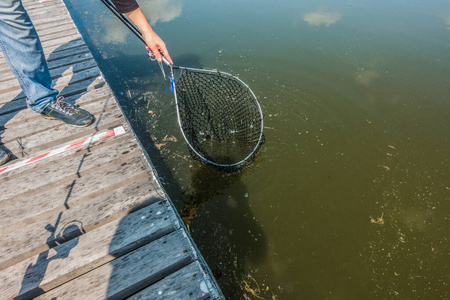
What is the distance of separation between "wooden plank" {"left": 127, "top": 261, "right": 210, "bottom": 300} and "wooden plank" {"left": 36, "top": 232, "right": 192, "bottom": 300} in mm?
61

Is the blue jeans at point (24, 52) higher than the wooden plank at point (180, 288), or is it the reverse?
the blue jeans at point (24, 52)

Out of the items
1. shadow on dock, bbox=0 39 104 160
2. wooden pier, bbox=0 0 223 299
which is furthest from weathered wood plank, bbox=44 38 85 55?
wooden pier, bbox=0 0 223 299

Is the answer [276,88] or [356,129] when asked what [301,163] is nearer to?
[356,129]

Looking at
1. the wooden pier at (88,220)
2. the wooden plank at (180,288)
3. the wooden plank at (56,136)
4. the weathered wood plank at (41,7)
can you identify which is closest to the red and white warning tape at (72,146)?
the wooden pier at (88,220)

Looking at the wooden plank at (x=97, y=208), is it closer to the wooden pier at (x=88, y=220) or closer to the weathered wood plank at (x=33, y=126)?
the wooden pier at (x=88, y=220)

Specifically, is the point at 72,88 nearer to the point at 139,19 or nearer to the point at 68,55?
the point at 68,55

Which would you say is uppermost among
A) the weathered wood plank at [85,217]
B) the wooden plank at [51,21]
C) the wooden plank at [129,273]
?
the wooden plank at [51,21]

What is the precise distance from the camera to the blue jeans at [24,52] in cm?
216

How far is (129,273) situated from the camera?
1.63m

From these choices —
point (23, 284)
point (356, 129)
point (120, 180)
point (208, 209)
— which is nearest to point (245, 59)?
point (356, 129)

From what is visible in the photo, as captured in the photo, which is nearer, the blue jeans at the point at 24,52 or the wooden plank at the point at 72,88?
the blue jeans at the point at 24,52

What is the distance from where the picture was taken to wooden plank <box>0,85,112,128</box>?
2902 mm

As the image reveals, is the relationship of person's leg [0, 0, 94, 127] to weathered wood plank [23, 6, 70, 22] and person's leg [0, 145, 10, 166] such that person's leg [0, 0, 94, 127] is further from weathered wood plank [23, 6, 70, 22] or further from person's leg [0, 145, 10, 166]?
weathered wood plank [23, 6, 70, 22]

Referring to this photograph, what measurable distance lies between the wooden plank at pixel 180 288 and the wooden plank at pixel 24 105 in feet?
8.31
